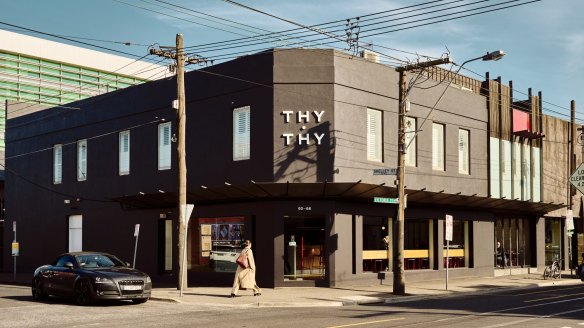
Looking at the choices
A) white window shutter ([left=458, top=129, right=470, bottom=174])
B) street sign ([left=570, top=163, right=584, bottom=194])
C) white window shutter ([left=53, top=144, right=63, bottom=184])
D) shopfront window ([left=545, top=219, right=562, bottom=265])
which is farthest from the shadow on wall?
shopfront window ([left=545, top=219, right=562, bottom=265])

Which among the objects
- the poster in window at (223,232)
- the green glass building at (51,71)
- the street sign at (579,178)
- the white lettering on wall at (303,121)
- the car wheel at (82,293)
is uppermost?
the green glass building at (51,71)

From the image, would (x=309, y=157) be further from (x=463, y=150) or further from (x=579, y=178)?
(x=579, y=178)

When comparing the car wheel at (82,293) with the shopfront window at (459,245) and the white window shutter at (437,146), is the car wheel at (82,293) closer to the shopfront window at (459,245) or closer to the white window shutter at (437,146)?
the white window shutter at (437,146)

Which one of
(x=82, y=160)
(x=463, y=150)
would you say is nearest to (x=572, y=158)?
(x=463, y=150)

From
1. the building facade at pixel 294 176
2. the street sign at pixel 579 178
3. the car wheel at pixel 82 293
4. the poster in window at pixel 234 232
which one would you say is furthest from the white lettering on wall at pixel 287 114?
the street sign at pixel 579 178

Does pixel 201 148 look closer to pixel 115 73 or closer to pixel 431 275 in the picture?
pixel 431 275

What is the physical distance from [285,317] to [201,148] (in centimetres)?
1307

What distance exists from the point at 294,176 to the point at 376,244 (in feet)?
16.6

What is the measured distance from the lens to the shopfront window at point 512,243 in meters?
36.6

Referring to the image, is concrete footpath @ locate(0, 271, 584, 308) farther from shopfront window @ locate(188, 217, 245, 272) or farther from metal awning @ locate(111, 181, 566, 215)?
metal awning @ locate(111, 181, 566, 215)

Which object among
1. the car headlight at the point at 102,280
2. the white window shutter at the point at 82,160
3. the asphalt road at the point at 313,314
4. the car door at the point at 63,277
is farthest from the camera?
the white window shutter at the point at 82,160

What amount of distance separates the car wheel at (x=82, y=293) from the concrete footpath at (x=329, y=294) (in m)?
2.50

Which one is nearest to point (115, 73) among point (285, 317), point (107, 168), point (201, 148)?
point (107, 168)

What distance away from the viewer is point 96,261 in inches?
851
